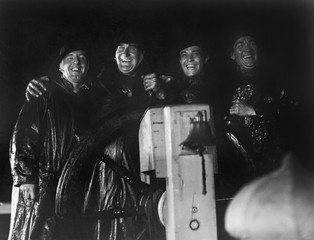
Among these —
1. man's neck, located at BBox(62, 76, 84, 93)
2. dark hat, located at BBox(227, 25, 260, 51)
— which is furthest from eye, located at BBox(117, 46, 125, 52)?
dark hat, located at BBox(227, 25, 260, 51)

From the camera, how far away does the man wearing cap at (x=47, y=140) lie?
332cm

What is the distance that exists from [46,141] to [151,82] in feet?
2.71

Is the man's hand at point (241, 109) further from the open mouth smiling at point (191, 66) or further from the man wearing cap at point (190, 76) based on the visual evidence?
the open mouth smiling at point (191, 66)

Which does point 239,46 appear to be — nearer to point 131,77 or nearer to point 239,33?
point 239,33

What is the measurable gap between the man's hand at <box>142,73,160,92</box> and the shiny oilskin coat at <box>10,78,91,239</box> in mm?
414

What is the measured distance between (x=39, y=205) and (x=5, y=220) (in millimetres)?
245

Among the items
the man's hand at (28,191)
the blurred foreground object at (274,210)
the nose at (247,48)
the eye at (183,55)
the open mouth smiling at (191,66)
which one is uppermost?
the nose at (247,48)

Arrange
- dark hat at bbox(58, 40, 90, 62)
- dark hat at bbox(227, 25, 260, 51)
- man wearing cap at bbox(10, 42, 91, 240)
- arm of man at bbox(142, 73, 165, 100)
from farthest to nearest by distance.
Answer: dark hat at bbox(227, 25, 260, 51)
arm of man at bbox(142, 73, 165, 100)
dark hat at bbox(58, 40, 90, 62)
man wearing cap at bbox(10, 42, 91, 240)

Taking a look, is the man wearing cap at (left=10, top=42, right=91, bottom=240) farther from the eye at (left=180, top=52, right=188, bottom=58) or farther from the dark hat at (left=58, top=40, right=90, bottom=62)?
the eye at (left=180, top=52, right=188, bottom=58)

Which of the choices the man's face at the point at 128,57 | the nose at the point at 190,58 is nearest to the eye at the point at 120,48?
the man's face at the point at 128,57

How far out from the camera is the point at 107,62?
11.6ft

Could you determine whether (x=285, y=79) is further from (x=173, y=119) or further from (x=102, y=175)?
(x=102, y=175)

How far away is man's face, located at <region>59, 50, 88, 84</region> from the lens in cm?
346

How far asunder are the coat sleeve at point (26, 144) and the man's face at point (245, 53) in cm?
143
